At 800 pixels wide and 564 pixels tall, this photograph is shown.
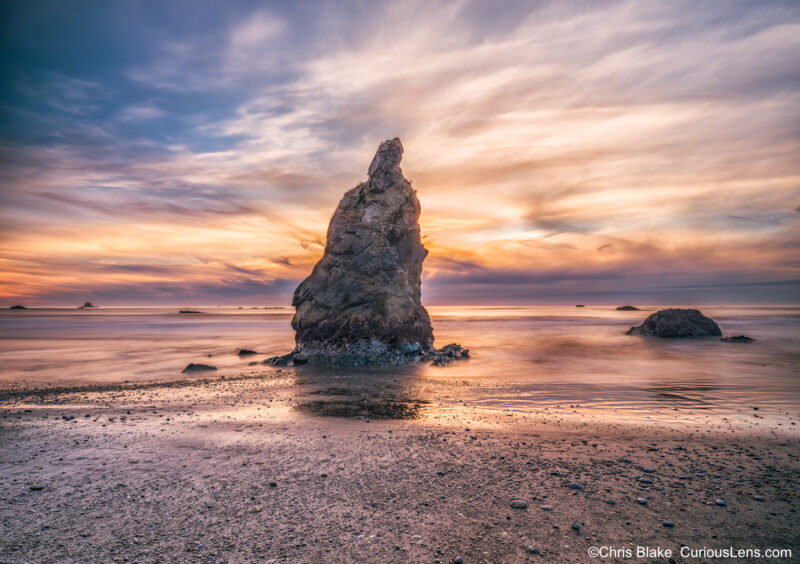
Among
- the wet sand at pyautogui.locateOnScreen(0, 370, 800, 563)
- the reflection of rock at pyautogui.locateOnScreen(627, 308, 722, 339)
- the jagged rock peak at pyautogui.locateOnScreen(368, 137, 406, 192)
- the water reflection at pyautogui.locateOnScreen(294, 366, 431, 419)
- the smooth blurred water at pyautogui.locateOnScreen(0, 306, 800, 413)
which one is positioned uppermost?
the jagged rock peak at pyautogui.locateOnScreen(368, 137, 406, 192)

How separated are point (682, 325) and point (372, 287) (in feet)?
95.0

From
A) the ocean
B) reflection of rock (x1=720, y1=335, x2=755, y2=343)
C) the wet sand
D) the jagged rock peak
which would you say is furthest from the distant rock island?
reflection of rock (x1=720, y1=335, x2=755, y2=343)

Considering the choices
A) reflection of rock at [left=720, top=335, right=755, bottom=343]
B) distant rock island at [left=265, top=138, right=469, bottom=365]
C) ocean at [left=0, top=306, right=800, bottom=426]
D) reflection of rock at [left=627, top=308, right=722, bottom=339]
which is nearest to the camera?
ocean at [left=0, top=306, right=800, bottom=426]

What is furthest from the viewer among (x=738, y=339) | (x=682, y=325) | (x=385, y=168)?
(x=682, y=325)

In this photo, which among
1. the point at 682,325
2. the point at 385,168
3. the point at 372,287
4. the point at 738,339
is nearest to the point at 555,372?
the point at 372,287

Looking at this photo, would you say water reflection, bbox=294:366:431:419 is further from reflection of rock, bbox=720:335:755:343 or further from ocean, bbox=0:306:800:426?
reflection of rock, bbox=720:335:755:343

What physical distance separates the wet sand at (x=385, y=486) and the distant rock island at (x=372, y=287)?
34.4 feet

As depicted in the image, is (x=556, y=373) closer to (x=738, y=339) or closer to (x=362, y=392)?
(x=362, y=392)

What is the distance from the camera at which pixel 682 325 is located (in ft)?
114

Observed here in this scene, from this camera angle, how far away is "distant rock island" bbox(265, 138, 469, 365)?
21203mm

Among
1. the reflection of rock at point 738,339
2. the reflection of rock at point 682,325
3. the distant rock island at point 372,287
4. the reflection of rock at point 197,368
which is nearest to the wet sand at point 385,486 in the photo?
the reflection of rock at point 197,368

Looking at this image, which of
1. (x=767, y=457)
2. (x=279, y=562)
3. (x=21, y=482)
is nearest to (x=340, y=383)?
(x=21, y=482)

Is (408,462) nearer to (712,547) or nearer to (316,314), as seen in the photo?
(712,547)

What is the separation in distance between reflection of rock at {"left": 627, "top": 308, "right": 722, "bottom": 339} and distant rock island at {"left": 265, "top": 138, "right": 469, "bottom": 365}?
74.6 feet
